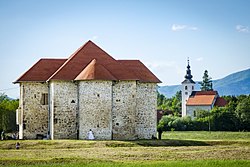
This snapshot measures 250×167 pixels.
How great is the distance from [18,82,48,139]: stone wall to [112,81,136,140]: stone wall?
7587mm

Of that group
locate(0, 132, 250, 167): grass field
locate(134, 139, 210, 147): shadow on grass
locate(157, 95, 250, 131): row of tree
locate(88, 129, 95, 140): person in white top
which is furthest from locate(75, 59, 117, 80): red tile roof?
locate(157, 95, 250, 131): row of tree

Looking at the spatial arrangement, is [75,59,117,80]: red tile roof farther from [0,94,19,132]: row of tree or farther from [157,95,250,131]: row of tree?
[157,95,250,131]: row of tree

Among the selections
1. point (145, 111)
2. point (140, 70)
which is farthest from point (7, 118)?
point (145, 111)

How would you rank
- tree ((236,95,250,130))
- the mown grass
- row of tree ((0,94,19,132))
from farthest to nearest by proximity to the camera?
tree ((236,95,250,130)), row of tree ((0,94,19,132)), the mown grass

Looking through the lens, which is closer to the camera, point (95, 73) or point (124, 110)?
point (95, 73)

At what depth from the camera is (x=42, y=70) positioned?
5975cm

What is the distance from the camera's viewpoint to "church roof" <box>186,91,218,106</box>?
399 feet

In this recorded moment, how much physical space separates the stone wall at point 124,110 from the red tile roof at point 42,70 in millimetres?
7782

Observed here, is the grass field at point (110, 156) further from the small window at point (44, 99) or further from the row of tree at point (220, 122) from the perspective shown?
the row of tree at point (220, 122)

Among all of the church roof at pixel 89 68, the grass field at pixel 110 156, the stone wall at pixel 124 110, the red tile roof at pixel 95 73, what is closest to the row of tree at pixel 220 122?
the church roof at pixel 89 68

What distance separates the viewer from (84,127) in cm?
5434

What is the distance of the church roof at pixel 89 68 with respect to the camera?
5512 centimetres

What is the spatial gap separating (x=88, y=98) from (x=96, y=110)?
1386mm

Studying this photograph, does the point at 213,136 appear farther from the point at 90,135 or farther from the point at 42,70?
the point at 42,70
